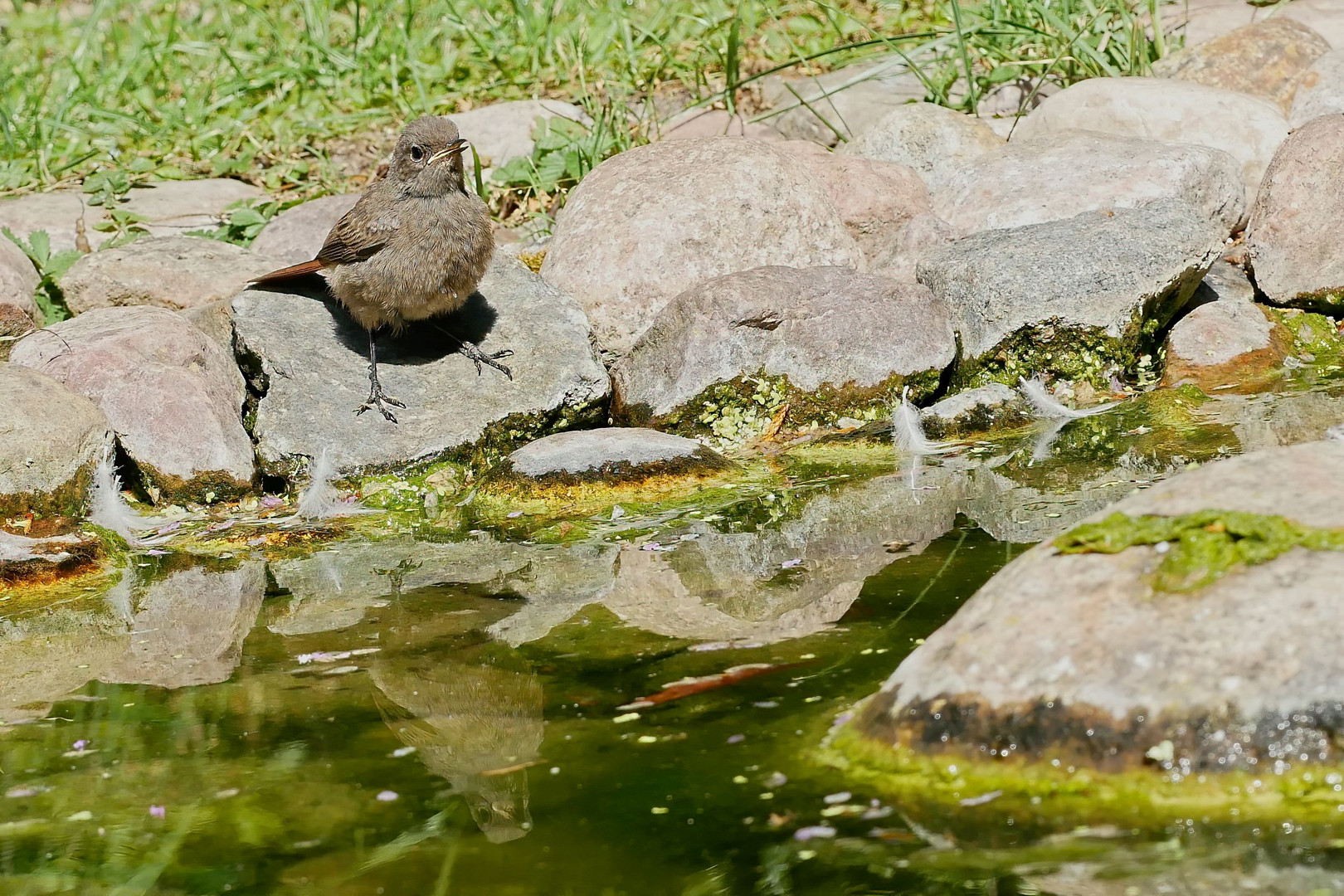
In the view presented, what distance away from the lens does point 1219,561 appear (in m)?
3.04

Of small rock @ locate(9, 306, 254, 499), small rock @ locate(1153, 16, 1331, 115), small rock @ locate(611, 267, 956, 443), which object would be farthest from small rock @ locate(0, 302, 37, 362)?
small rock @ locate(1153, 16, 1331, 115)

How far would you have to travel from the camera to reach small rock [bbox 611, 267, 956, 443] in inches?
266

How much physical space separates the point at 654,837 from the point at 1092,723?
959 mm

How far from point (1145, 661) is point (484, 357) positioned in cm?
454

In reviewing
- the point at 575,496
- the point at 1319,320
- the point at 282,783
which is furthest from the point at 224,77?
the point at 282,783

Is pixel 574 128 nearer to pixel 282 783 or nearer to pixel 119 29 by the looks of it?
pixel 119 29

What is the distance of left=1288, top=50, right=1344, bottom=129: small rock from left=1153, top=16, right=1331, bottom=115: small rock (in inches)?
4.1

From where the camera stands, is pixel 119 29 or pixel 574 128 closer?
pixel 574 128

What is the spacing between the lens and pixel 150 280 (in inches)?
309

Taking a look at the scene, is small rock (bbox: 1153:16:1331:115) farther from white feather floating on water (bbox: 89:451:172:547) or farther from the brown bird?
white feather floating on water (bbox: 89:451:172:547)

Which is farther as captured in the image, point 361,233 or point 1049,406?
point 361,233

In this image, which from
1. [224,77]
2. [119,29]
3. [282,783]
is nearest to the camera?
[282,783]

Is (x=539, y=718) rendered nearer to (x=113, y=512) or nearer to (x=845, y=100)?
(x=113, y=512)

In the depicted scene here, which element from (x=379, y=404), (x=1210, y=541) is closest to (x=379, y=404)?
(x=379, y=404)
